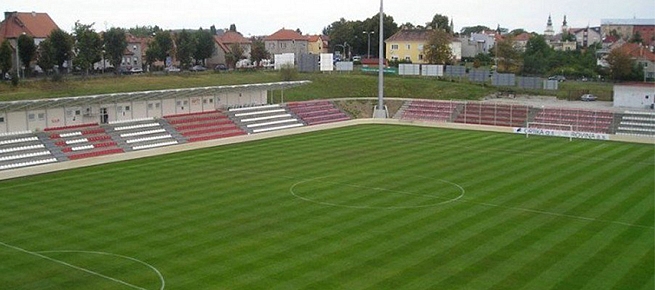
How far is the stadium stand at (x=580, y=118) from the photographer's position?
51875 mm

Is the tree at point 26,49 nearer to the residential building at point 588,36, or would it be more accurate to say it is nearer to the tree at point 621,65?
the tree at point 621,65

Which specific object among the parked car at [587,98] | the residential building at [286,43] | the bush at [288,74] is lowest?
the parked car at [587,98]

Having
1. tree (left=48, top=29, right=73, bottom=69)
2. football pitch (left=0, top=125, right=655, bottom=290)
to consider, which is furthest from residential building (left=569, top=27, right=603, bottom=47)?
football pitch (left=0, top=125, right=655, bottom=290)

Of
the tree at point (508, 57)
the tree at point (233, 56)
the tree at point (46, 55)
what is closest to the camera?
the tree at point (46, 55)

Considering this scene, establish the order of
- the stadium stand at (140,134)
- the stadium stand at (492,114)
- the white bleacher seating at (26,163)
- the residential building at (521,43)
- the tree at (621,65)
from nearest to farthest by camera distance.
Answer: the white bleacher seating at (26,163) < the stadium stand at (140,134) < the stadium stand at (492,114) < the tree at (621,65) < the residential building at (521,43)

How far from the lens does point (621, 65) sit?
71438mm

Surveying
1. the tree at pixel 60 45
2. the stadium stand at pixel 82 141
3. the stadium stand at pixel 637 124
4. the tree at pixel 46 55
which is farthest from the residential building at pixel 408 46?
the stadium stand at pixel 82 141

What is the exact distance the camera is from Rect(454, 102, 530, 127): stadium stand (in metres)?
56.1

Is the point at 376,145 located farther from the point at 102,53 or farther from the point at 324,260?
the point at 102,53

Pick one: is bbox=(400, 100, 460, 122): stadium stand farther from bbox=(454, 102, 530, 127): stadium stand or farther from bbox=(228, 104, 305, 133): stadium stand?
bbox=(228, 104, 305, 133): stadium stand

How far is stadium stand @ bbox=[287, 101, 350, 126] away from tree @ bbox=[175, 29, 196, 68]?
24090 mm

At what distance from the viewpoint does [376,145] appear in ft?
145

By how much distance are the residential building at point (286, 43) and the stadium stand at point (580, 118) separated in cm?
5641

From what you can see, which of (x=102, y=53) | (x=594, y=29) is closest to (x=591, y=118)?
(x=102, y=53)
